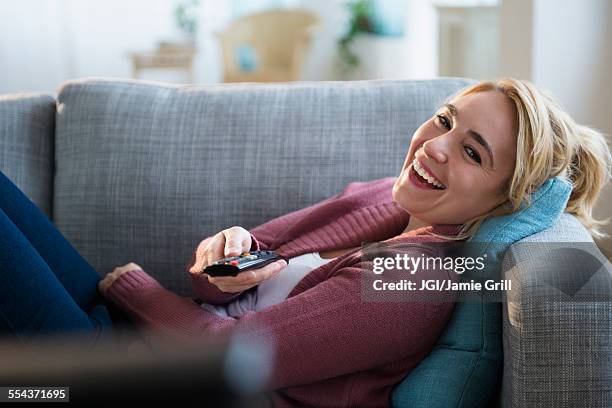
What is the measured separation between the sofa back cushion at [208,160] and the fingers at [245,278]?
409mm

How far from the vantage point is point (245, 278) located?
1.30 metres

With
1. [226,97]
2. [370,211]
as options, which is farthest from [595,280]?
[226,97]

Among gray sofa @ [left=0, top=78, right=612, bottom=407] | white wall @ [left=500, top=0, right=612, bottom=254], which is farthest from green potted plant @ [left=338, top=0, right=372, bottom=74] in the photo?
gray sofa @ [left=0, top=78, right=612, bottom=407]

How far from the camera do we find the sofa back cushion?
1749 millimetres

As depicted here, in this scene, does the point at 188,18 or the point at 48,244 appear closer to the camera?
the point at 48,244

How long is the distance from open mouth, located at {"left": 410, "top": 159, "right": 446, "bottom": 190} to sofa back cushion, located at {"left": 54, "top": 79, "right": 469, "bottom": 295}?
386mm

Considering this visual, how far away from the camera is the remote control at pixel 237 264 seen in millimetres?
1228

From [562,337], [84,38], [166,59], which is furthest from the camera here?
[84,38]

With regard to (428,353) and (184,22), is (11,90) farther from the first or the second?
(428,353)

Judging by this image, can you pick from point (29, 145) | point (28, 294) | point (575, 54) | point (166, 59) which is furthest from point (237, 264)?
point (166, 59)

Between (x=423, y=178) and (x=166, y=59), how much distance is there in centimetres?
382

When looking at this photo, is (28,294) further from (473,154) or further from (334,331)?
(473,154)

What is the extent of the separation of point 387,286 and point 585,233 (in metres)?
0.36

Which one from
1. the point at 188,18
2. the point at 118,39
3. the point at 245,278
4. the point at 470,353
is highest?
the point at 188,18
